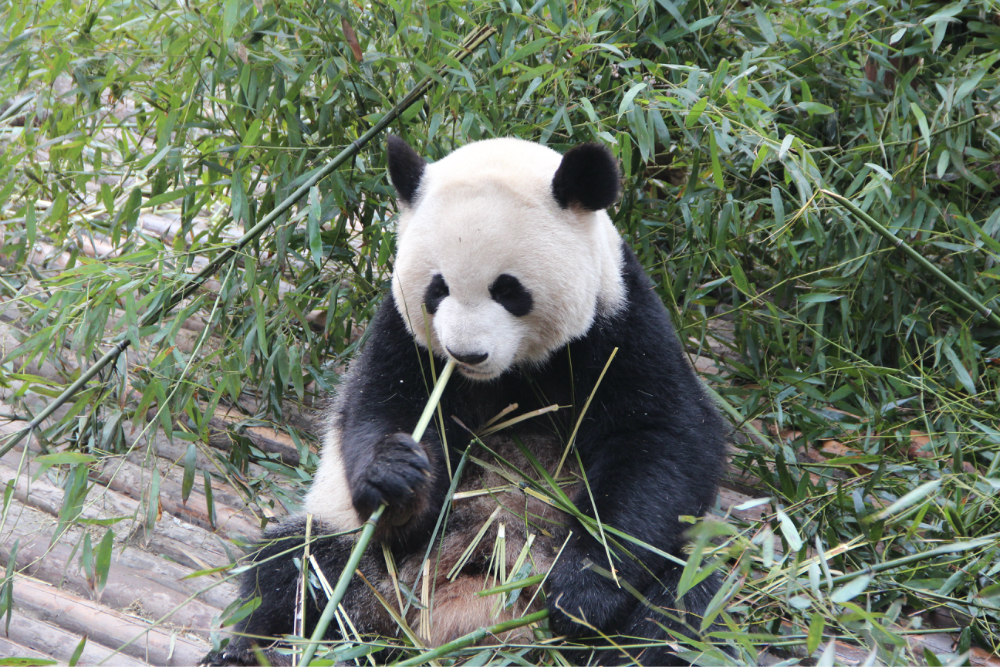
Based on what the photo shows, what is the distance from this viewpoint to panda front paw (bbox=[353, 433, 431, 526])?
7.13 ft

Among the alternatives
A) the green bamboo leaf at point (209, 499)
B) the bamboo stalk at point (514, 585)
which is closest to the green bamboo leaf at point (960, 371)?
the bamboo stalk at point (514, 585)

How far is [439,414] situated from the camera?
238 centimetres

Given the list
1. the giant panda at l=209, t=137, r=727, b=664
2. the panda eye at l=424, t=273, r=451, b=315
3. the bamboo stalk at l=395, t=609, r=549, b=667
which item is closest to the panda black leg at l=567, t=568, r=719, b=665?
the giant panda at l=209, t=137, r=727, b=664

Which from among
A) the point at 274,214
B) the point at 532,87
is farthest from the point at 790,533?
the point at 274,214

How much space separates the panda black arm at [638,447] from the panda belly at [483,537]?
0.37 ft

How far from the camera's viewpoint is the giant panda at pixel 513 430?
2.19 metres

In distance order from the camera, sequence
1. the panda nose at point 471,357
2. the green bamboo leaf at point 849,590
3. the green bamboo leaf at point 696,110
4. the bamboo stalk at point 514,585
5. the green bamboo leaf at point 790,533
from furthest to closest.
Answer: the green bamboo leaf at point 696,110, the panda nose at point 471,357, the bamboo stalk at point 514,585, the green bamboo leaf at point 790,533, the green bamboo leaf at point 849,590

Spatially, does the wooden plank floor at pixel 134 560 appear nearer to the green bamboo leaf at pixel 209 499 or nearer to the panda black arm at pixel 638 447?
the green bamboo leaf at pixel 209 499

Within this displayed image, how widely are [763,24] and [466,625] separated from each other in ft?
8.03

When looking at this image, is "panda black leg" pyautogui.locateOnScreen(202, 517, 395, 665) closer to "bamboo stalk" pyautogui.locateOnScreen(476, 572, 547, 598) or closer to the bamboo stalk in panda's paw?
the bamboo stalk in panda's paw

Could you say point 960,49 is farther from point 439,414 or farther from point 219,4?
point 219,4

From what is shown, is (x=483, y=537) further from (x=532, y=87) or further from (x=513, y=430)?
(x=532, y=87)

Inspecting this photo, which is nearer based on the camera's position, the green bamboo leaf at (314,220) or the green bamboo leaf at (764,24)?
the green bamboo leaf at (314,220)

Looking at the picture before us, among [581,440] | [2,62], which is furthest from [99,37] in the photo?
[581,440]
